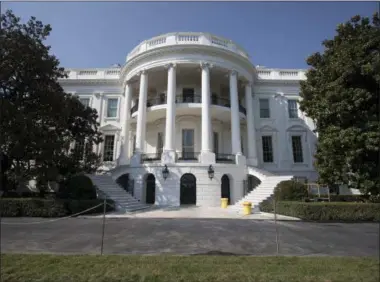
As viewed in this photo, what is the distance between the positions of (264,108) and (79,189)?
20139 millimetres

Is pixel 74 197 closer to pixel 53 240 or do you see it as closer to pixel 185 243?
pixel 53 240

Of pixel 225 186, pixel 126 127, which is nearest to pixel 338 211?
pixel 225 186

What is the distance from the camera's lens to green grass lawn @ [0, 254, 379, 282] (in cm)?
414

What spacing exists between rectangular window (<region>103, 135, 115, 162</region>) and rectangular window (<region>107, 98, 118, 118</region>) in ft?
7.98

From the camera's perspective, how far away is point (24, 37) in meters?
13.6

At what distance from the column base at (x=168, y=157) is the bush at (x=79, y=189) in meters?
5.40

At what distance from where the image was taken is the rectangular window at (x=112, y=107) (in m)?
25.7

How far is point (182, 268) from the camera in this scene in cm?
457

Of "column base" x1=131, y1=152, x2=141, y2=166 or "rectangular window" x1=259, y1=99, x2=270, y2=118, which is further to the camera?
"rectangular window" x1=259, y1=99, x2=270, y2=118

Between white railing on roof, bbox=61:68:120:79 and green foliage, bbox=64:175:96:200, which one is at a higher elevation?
white railing on roof, bbox=61:68:120:79

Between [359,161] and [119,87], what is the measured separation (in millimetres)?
22552

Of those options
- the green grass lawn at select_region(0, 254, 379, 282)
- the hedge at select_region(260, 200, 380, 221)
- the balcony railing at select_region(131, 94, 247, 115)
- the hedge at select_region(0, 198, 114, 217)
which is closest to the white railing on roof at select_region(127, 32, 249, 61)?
the balcony railing at select_region(131, 94, 247, 115)

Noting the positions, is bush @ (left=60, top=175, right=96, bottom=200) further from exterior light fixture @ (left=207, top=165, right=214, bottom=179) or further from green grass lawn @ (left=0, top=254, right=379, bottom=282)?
green grass lawn @ (left=0, top=254, right=379, bottom=282)

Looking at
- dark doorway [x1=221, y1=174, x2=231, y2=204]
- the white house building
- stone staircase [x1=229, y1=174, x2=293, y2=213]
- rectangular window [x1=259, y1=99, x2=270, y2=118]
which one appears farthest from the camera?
rectangular window [x1=259, y1=99, x2=270, y2=118]
